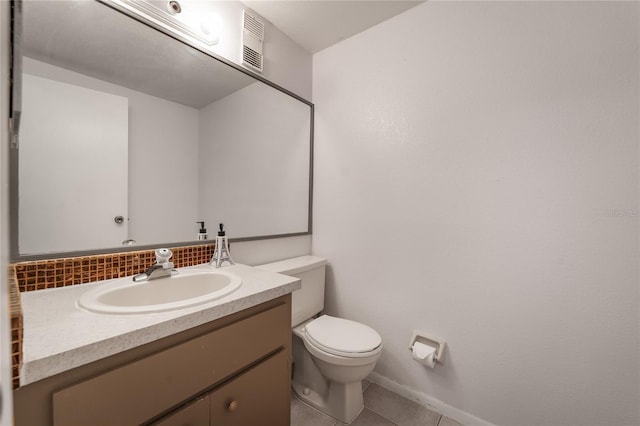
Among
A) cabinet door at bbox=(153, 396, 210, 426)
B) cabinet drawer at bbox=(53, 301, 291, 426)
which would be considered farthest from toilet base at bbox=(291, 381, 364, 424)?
cabinet door at bbox=(153, 396, 210, 426)

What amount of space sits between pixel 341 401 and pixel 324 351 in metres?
0.34

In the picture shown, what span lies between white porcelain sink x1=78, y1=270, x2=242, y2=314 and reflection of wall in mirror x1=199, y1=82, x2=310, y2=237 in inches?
14.4

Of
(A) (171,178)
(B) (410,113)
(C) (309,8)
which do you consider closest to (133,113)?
(A) (171,178)

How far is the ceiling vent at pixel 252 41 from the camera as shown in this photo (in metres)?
1.41

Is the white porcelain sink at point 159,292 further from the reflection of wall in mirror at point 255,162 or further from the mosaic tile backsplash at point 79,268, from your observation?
the reflection of wall in mirror at point 255,162

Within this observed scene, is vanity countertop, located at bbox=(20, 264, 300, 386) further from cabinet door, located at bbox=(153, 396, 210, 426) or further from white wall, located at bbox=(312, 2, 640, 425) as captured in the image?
white wall, located at bbox=(312, 2, 640, 425)

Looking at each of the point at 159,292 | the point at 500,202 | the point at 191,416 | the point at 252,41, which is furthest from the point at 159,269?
the point at 500,202

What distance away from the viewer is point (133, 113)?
1.07 meters

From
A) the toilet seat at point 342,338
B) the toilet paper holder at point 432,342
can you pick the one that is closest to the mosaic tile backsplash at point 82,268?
the toilet seat at point 342,338

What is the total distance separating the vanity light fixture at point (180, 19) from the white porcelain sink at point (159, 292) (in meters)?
1.08

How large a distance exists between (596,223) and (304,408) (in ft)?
5.48

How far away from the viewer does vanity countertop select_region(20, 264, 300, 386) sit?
1.61 ft

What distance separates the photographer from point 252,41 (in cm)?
145

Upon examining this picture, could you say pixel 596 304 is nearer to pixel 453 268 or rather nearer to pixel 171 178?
pixel 453 268
